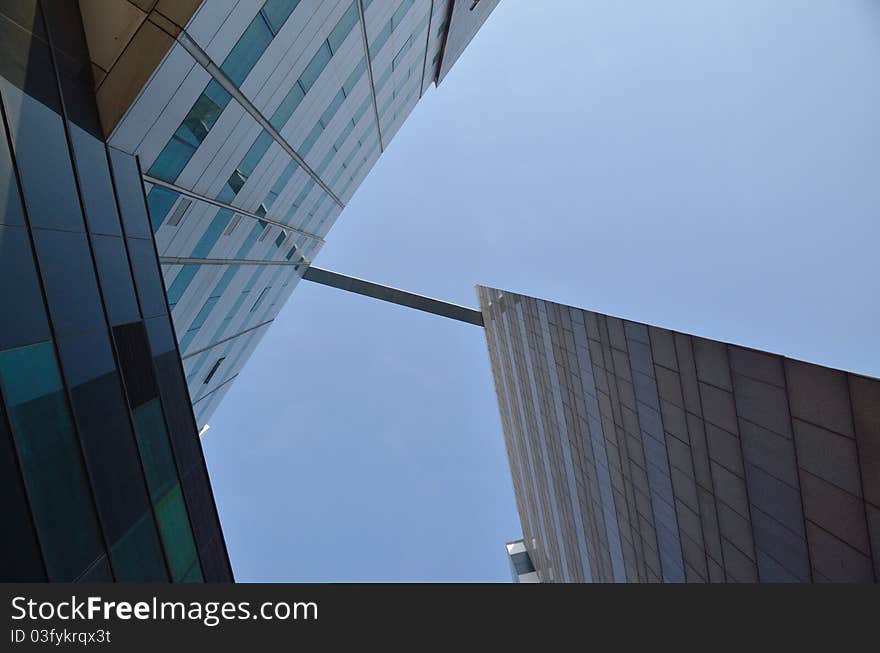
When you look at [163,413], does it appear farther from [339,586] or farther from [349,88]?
[349,88]

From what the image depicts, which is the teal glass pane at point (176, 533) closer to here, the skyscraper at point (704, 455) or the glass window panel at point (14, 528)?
the glass window panel at point (14, 528)

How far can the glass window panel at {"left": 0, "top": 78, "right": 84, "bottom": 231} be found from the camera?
26.2 ft

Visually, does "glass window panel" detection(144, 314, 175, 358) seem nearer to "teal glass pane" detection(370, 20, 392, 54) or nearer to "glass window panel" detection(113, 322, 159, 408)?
"glass window panel" detection(113, 322, 159, 408)

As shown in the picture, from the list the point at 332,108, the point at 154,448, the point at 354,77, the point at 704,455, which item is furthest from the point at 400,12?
the point at 704,455

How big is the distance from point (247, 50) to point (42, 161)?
737 centimetres

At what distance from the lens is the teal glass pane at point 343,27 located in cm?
1744

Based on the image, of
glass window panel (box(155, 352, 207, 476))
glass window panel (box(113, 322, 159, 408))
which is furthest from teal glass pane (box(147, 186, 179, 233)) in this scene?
glass window panel (box(155, 352, 207, 476))

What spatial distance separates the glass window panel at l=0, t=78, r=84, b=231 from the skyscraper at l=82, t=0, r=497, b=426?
91.9 inches

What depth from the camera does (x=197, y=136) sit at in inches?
552

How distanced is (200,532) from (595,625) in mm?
10965

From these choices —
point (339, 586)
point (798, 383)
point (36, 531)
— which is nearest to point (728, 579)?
point (798, 383)

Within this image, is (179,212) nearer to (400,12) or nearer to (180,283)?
(180,283)

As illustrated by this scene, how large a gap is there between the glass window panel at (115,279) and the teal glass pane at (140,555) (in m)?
4.50

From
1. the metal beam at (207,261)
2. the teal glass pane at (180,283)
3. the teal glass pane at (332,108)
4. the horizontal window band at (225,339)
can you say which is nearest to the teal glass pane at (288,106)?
the teal glass pane at (332,108)
